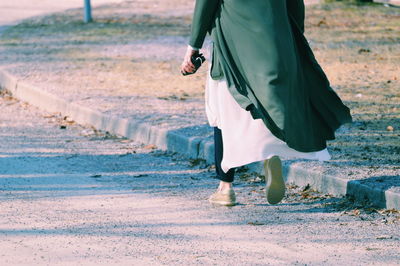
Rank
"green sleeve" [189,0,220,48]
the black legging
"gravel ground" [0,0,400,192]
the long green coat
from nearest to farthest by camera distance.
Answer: the long green coat < "green sleeve" [189,0,220,48] < the black legging < "gravel ground" [0,0,400,192]

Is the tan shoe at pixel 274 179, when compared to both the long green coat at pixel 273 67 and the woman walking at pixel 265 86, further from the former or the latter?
the long green coat at pixel 273 67

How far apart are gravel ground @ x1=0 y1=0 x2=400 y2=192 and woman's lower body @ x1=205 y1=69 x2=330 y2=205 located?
0.82 meters

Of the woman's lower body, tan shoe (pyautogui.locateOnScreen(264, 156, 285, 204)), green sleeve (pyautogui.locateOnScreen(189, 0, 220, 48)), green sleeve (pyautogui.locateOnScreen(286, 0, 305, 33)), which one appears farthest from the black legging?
green sleeve (pyautogui.locateOnScreen(286, 0, 305, 33))

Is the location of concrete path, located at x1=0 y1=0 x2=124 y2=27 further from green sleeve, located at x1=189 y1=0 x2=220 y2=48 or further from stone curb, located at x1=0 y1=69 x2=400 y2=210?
green sleeve, located at x1=189 y1=0 x2=220 y2=48

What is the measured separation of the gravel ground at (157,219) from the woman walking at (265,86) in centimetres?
40

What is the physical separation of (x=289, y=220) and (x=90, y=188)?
164cm

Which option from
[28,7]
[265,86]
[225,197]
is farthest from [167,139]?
[28,7]

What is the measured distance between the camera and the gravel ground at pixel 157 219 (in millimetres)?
5293

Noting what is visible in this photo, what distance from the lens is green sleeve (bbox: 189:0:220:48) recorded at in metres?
5.94

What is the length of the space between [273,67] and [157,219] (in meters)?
1.19

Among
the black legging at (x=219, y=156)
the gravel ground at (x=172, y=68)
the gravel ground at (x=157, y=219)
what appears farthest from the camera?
the gravel ground at (x=172, y=68)

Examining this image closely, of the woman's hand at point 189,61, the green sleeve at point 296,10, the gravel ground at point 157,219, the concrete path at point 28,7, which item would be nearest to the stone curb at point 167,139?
the gravel ground at point 157,219

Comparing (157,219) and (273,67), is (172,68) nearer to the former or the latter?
(157,219)

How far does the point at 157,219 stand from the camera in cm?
616
